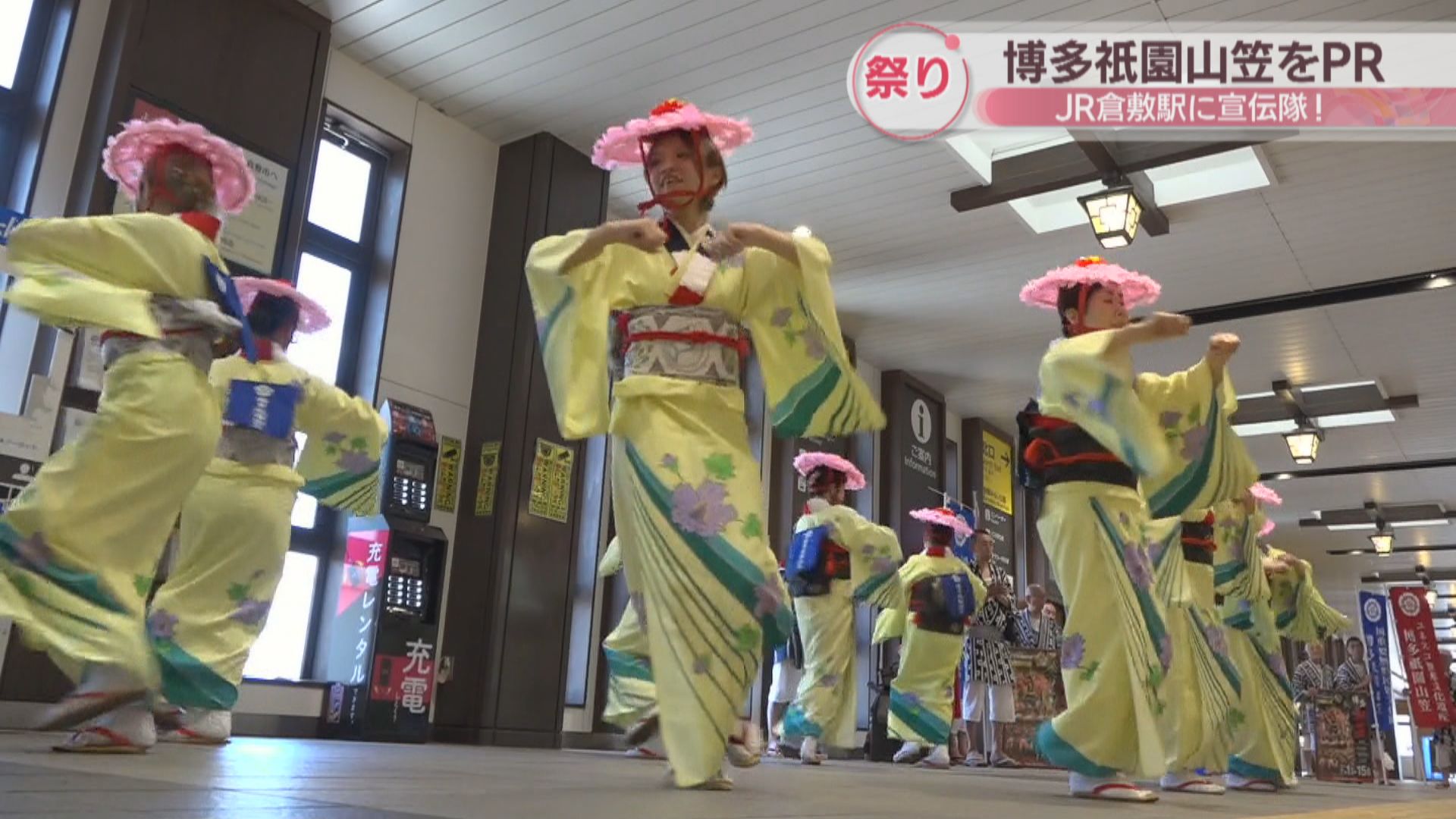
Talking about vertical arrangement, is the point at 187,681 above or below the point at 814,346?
below

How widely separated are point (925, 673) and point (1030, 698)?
7.60 ft

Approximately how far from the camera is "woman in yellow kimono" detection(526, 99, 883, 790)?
253cm

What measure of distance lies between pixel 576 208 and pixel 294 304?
321cm

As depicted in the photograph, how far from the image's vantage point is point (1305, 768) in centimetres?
1264

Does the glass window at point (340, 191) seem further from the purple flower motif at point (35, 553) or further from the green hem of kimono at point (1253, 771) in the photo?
the green hem of kimono at point (1253, 771)

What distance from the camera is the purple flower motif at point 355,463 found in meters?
4.02

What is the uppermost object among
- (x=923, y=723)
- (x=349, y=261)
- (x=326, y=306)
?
(x=349, y=261)

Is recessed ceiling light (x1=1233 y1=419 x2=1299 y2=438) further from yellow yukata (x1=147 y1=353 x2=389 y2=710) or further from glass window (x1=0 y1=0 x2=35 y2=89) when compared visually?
glass window (x1=0 y1=0 x2=35 y2=89)

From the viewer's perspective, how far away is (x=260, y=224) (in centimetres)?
555

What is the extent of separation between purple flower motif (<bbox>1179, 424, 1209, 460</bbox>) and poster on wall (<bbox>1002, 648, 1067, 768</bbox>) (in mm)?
5729

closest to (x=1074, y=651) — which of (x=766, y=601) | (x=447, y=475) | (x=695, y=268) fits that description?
(x=766, y=601)

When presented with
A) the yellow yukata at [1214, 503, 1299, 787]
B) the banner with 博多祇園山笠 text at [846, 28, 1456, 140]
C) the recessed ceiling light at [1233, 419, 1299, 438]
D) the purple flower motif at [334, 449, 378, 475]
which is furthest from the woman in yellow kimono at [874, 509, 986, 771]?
the recessed ceiling light at [1233, 419, 1299, 438]

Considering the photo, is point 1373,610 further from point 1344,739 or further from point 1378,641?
point 1344,739

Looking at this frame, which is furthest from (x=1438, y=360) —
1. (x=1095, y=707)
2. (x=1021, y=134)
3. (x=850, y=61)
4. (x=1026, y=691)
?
(x=1095, y=707)
